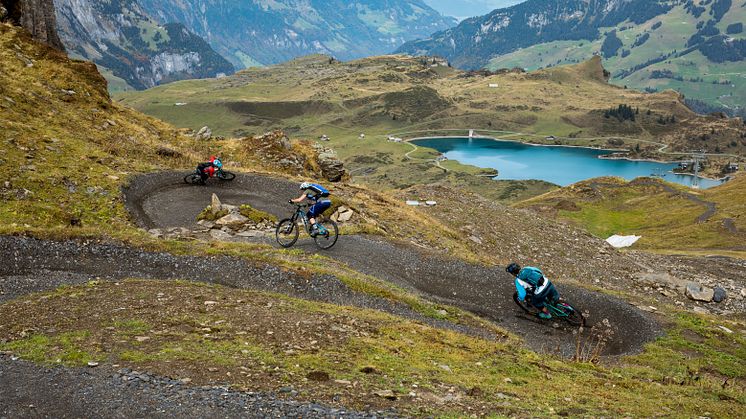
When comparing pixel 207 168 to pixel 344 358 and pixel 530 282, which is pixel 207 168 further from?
pixel 344 358

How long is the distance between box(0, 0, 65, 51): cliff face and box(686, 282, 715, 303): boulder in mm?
53590

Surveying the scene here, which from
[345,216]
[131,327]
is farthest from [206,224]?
[131,327]

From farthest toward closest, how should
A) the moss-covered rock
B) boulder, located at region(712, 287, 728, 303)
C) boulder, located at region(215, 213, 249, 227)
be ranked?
boulder, located at region(712, 287, 728, 303) < the moss-covered rock < boulder, located at region(215, 213, 249, 227)

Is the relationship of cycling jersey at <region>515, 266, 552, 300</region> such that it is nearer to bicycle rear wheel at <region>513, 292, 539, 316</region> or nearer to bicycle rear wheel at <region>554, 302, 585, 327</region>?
bicycle rear wheel at <region>513, 292, 539, 316</region>

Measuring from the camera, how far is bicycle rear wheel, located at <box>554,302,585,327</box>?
20.1 m

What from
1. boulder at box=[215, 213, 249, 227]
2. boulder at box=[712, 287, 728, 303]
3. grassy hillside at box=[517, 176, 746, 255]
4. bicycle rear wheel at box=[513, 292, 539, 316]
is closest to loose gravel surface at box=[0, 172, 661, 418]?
bicycle rear wheel at box=[513, 292, 539, 316]

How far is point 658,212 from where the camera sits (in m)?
93.8

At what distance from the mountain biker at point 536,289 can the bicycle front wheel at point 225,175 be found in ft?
70.5

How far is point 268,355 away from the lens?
11578mm

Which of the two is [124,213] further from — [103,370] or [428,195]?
[428,195]

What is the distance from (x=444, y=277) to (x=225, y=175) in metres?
17.9

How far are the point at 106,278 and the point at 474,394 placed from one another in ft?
42.5

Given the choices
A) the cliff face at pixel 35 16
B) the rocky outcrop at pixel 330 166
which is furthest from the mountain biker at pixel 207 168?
the cliff face at pixel 35 16

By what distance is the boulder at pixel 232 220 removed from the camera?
26.3 metres
